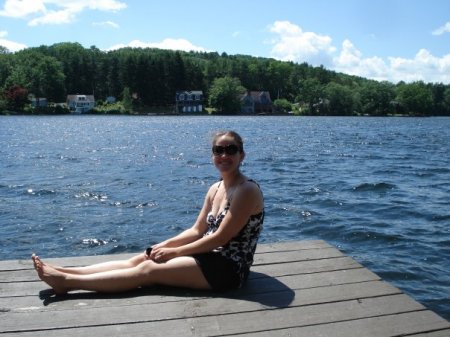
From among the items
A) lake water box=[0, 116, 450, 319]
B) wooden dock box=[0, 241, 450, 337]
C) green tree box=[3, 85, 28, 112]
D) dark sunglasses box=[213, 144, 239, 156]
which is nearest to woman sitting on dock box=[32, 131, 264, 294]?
dark sunglasses box=[213, 144, 239, 156]

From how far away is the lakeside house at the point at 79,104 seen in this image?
110750mm

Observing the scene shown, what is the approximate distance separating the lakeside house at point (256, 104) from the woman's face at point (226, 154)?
120m

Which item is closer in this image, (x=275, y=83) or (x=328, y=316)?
(x=328, y=316)

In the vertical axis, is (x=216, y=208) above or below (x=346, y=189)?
above

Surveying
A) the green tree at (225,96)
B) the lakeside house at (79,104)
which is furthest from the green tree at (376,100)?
the lakeside house at (79,104)

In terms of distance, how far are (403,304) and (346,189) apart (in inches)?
504

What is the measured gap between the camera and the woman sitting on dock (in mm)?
4395

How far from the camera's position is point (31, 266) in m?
5.31

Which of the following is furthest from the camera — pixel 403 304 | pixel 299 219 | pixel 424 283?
pixel 299 219

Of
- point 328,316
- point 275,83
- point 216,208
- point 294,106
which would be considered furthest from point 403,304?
point 275,83

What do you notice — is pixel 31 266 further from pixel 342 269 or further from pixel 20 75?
pixel 20 75

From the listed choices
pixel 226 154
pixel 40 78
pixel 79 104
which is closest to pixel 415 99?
pixel 79 104

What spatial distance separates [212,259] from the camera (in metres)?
4.45

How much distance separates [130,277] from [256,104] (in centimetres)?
12525
